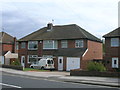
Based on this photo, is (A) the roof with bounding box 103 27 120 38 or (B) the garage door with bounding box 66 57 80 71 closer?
(A) the roof with bounding box 103 27 120 38

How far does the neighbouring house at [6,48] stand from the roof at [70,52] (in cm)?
1524

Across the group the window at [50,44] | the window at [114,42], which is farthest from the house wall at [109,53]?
the window at [50,44]

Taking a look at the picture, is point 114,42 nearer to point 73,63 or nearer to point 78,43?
point 78,43

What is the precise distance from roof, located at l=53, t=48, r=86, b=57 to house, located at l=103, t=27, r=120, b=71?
466cm

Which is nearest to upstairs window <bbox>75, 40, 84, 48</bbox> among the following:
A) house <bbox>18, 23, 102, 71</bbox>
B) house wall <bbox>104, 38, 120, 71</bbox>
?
house <bbox>18, 23, 102, 71</bbox>

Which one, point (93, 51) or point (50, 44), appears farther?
point (50, 44)

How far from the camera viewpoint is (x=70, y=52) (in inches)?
1524

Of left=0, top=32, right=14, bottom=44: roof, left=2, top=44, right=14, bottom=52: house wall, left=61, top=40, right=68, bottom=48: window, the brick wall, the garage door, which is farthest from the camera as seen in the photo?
left=0, top=32, right=14, bottom=44: roof

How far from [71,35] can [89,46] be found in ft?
12.9

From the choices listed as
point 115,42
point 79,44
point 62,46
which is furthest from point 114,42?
point 62,46

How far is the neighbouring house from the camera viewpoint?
52156 millimetres

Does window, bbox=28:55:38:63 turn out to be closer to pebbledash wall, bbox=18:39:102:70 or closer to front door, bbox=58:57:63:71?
pebbledash wall, bbox=18:39:102:70

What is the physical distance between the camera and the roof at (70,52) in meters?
37.2

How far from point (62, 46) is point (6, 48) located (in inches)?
787
